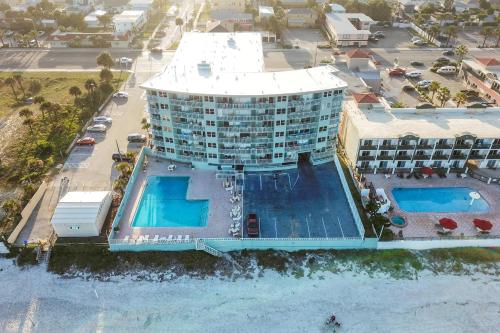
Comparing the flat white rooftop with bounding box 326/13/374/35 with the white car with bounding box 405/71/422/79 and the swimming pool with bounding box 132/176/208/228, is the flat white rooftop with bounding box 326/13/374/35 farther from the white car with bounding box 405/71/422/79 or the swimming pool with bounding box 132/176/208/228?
the swimming pool with bounding box 132/176/208/228

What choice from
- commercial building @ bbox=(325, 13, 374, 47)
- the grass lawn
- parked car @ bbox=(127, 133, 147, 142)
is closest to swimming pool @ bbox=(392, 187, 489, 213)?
parked car @ bbox=(127, 133, 147, 142)

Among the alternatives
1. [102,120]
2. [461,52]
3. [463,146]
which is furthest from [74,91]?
[461,52]

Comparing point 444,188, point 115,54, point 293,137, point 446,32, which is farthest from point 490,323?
point 115,54

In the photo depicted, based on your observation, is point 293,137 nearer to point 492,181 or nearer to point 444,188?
point 444,188

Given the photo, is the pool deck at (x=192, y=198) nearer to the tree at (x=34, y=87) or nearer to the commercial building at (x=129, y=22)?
the tree at (x=34, y=87)

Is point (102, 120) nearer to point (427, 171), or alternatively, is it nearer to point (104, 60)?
point (104, 60)
